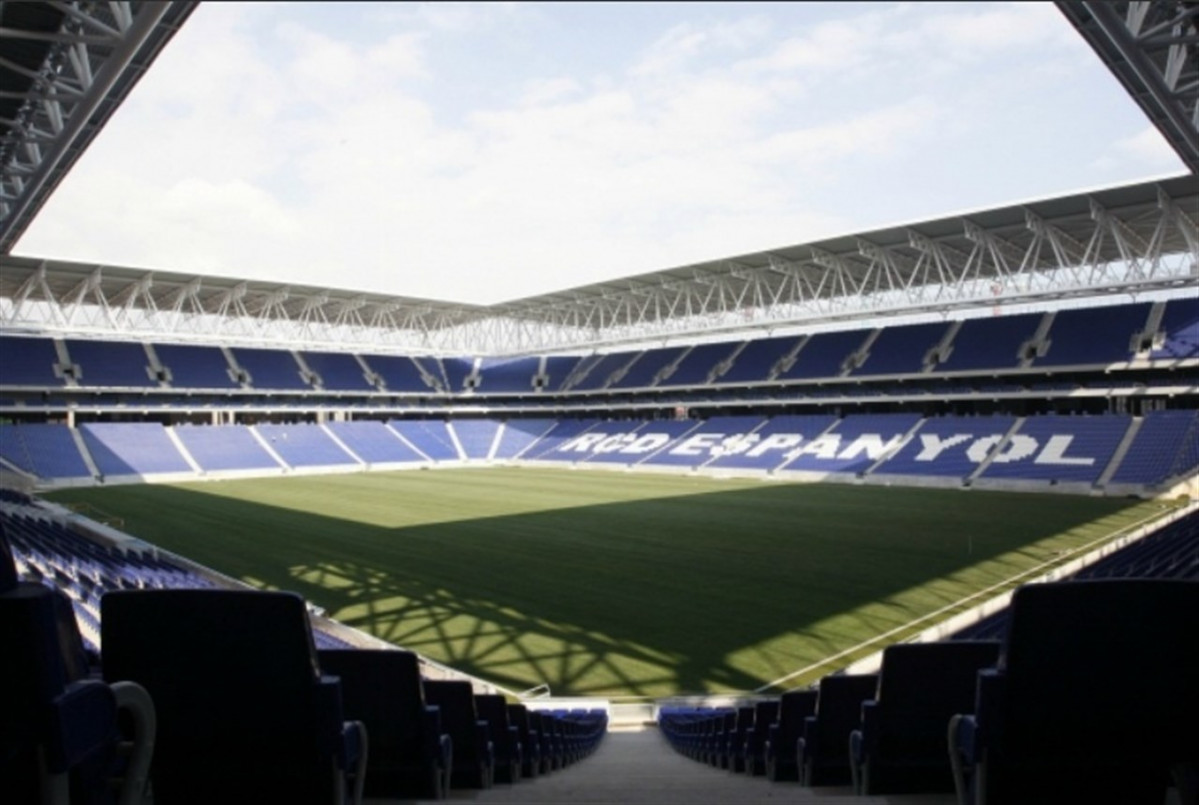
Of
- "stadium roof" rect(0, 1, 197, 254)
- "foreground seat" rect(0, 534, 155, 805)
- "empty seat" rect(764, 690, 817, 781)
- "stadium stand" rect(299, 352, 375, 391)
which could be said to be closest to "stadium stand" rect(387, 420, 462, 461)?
"stadium stand" rect(299, 352, 375, 391)

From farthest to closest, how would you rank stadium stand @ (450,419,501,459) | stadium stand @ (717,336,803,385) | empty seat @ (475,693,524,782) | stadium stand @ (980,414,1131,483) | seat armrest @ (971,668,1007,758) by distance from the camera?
stadium stand @ (450,419,501,459) → stadium stand @ (717,336,803,385) → stadium stand @ (980,414,1131,483) → empty seat @ (475,693,524,782) → seat armrest @ (971,668,1007,758)

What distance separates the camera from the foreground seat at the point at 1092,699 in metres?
2.20

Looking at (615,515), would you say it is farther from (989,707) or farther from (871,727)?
(989,707)

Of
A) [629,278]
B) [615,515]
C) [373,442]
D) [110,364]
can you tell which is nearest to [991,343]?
[629,278]

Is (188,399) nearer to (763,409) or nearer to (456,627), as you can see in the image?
(763,409)

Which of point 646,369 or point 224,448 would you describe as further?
point 646,369

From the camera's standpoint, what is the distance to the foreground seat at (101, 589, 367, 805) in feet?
7.29

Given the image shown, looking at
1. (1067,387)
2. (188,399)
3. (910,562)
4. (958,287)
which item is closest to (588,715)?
(910,562)

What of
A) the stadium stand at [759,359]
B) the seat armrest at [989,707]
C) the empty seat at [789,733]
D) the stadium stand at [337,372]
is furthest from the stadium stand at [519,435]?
the seat armrest at [989,707]

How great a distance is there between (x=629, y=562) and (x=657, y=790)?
15.9 meters

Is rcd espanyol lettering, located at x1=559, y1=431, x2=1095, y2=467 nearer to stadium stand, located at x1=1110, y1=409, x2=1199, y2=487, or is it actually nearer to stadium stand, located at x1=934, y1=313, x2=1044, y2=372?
stadium stand, located at x1=1110, y1=409, x2=1199, y2=487

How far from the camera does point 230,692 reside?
2.26 metres

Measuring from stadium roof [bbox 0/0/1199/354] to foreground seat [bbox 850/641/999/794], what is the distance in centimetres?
1060

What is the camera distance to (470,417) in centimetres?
6844
